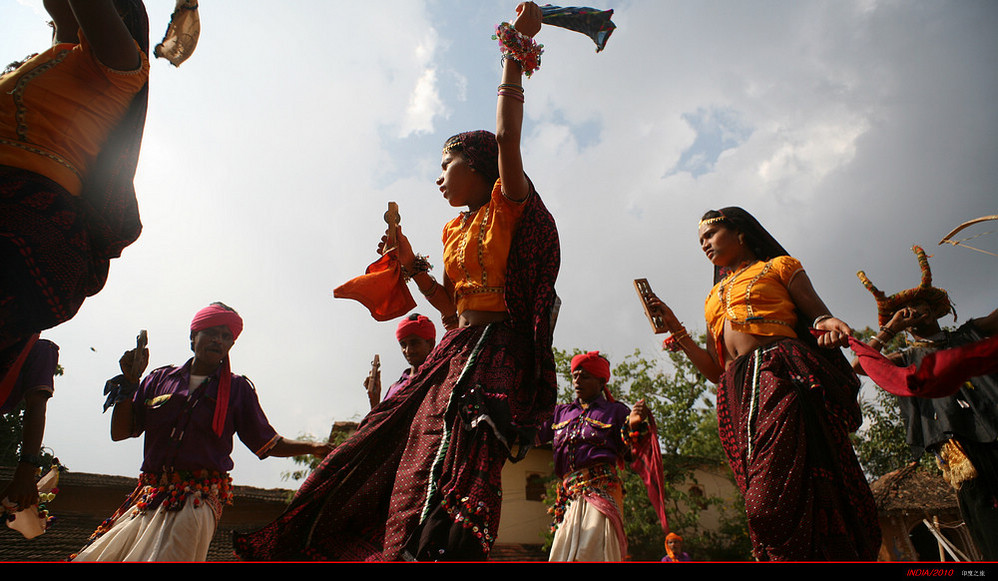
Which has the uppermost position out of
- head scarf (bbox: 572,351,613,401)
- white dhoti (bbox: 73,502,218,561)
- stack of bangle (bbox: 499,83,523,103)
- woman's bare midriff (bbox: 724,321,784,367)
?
head scarf (bbox: 572,351,613,401)

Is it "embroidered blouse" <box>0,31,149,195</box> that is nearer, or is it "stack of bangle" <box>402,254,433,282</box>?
"embroidered blouse" <box>0,31,149,195</box>

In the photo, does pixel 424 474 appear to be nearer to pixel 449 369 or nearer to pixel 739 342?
pixel 449 369

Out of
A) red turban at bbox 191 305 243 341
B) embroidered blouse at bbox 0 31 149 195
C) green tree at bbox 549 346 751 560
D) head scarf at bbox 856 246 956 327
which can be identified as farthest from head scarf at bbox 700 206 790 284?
green tree at bbox 549 346 751 560

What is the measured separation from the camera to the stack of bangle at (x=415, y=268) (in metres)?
3.40

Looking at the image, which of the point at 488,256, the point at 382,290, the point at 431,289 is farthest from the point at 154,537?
Answer: the point at 488,256

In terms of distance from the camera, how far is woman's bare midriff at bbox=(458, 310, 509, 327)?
277 cm

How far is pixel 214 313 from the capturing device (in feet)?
15.8

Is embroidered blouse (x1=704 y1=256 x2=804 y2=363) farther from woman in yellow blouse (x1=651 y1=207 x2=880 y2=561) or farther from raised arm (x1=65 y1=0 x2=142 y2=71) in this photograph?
raised arm (x1=65 y1=0 x2=142 y2=71)

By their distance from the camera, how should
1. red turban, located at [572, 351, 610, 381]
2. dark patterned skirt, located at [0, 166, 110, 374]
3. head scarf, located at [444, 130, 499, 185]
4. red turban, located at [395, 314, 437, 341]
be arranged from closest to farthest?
1. dark patterned skirt, located at [0, 166, 110, 374]
2. head scarf, located at [444, 130, 499, 185]
3. red turban, located at [395, 314, 437, 341]
4. red turban, located at [572, 351, 610, 381]

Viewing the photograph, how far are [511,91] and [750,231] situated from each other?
2.17 metres

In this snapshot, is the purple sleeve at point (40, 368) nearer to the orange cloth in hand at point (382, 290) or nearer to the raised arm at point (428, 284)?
the orange cloth in hand at point (382, 290)

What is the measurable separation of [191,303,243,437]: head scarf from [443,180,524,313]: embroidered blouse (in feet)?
8.63

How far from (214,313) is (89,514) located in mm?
12318

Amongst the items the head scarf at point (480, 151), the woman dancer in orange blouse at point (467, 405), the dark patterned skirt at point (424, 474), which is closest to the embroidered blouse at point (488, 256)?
the woman dancer in orange blouse at point (467, 405)
